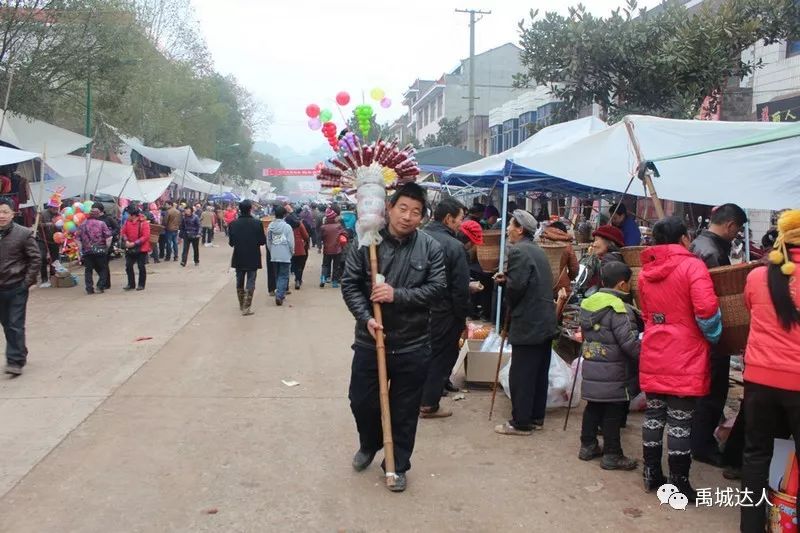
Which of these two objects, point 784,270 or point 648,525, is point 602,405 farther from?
point 784,270

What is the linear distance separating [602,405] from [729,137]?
2726 mm

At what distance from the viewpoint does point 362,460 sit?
4.29 metres

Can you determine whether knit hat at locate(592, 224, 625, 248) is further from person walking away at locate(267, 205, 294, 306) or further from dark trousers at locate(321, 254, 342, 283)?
dark trousers at locate(321, 254, 342, 283)

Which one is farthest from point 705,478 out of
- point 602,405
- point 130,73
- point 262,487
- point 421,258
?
point 130,73

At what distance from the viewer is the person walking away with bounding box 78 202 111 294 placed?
38.3 feet

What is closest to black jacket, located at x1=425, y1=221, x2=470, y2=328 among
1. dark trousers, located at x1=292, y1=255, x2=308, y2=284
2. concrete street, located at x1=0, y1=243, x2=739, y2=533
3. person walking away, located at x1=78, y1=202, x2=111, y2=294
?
concrete street, located at x1=0, y1=243, x2=739, y2=533

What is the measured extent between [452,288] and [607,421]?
1.53 metres

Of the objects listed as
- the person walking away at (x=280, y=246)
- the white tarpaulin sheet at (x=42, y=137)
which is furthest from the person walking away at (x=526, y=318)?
the white tarpaulin sheet at (x=42, y=137)

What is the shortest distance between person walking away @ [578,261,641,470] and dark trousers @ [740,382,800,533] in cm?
102

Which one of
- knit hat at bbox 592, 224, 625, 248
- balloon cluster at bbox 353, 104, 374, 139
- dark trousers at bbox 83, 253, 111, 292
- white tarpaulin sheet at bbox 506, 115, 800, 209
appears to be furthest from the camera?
dark trousers at bbox 83, 253, 111, 292

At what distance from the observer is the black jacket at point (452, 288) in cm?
514

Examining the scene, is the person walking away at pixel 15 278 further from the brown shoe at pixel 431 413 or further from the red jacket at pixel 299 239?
the red jacket at pixel 299 239

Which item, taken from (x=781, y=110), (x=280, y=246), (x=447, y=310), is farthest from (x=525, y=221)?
(x=781, y=110)

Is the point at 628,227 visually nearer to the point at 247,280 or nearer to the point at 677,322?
the point at 677,322
